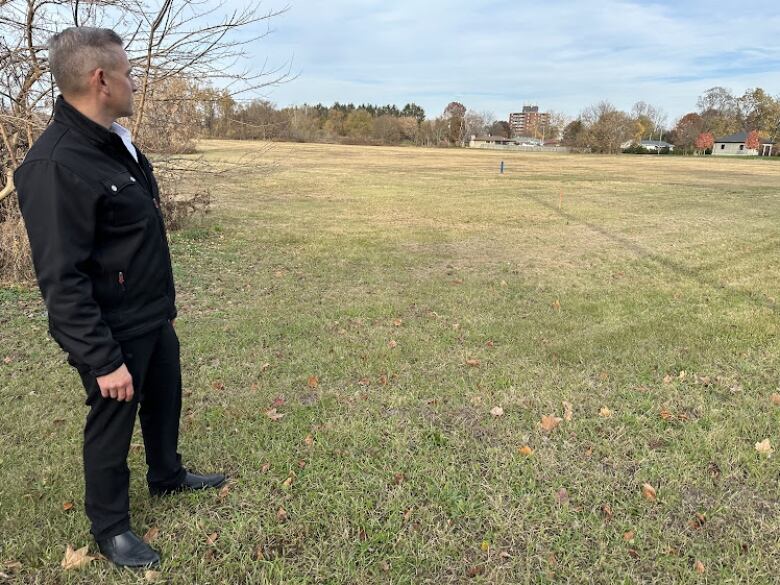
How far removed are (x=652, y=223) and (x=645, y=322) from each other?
28.1ft

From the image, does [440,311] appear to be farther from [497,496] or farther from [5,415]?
[5,415]

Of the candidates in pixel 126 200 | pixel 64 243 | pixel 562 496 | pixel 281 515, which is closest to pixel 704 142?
pixel 562 496

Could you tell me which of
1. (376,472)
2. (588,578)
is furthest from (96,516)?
(588,578)

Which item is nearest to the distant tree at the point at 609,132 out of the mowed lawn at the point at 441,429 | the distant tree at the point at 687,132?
the distant tree at the point at 687,132

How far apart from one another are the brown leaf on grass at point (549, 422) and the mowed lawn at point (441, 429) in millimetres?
26

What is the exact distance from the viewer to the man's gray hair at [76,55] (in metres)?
1.84

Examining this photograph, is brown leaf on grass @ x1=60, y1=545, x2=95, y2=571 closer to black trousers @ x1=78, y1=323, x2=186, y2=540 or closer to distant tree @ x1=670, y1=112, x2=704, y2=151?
black trousers @ x1=78, y1=323, x2=186, y2=540

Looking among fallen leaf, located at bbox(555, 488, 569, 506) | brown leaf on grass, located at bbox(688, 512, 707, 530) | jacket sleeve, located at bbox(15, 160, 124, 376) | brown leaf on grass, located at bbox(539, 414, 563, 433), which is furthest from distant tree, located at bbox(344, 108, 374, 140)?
jacket sleeve, located at bbox(15, 160, 124, 376)

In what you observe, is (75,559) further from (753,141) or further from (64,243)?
(753,141)

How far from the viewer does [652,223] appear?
13.1 metres

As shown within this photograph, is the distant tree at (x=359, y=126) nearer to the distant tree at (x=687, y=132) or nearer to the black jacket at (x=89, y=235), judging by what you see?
the distant tree at (x=687, y=132)

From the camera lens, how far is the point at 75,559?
7.93 ft

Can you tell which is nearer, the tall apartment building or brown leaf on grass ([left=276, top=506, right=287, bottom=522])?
brown leaf on grass ([left=276, top=506, right=287, bottom=522])

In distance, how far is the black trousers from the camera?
2.14 metres
